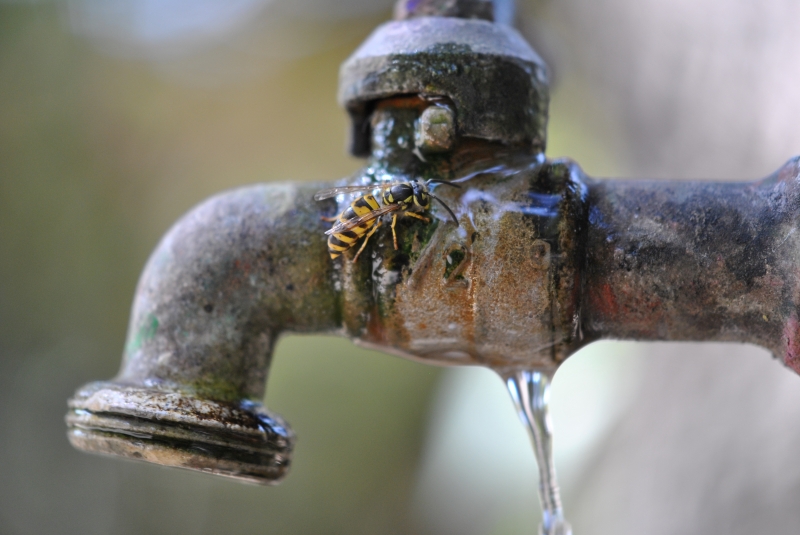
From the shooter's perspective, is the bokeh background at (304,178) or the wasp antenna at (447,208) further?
the bokeh background at (304,178)

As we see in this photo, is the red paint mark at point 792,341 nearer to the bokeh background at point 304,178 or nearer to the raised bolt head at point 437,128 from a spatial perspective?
the raised bolt head at point 437,128

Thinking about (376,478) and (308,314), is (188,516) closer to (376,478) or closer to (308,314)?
(376,478)

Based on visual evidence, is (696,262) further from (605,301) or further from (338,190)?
(338,190)

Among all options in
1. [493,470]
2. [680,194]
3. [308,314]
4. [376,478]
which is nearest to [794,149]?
[680,194]

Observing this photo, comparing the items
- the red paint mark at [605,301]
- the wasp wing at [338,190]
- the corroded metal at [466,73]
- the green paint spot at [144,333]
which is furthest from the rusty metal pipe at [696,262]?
the green paint spot at [144,333]

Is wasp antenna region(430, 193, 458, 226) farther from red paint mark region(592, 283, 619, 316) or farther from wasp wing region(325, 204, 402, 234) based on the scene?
red paint mark region(592, 283, 619, 316)

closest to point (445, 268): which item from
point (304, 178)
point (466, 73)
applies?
point (466, 73)

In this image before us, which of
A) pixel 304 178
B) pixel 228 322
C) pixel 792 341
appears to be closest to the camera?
pixel 792 341
